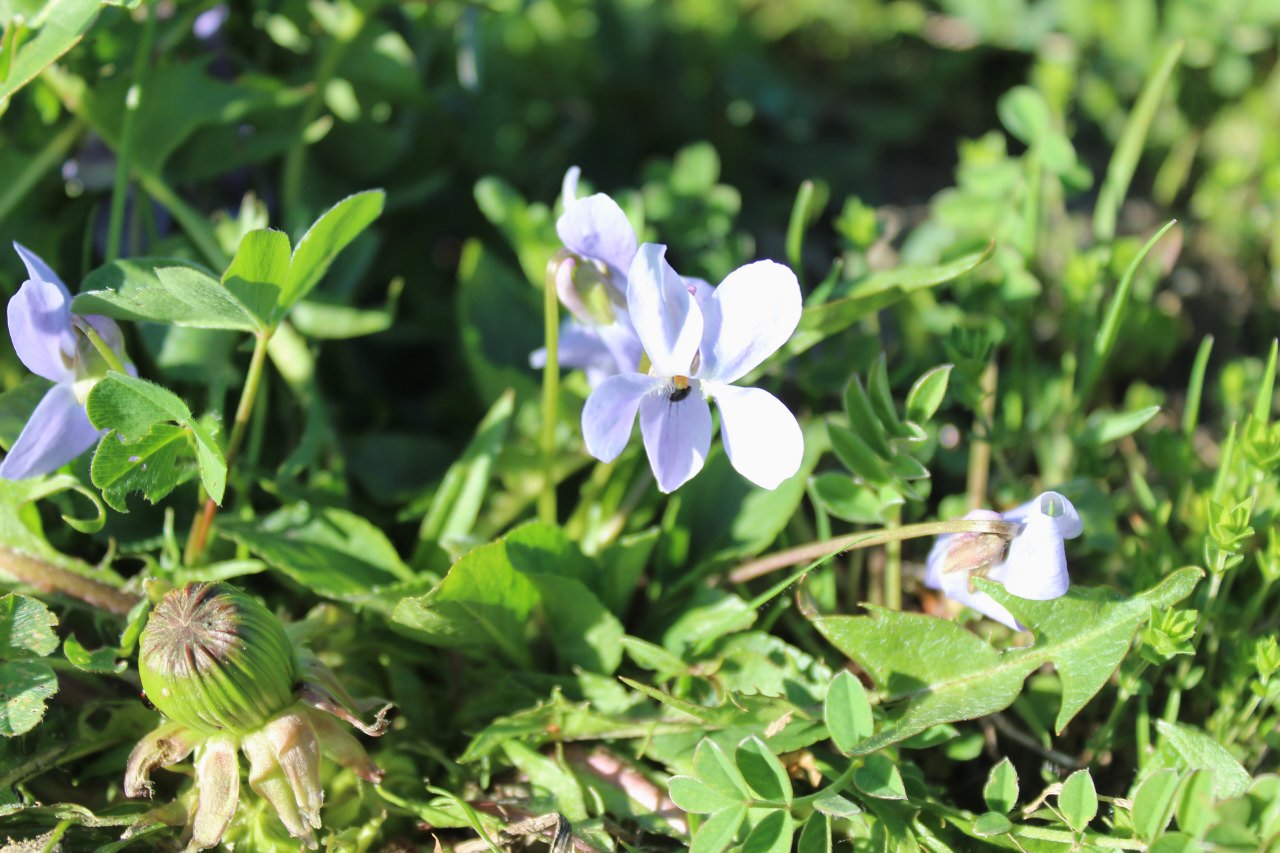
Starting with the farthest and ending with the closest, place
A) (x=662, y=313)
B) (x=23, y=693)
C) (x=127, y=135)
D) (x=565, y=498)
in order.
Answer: (x=565, y=498)
(x=127, y=135)
(x=23, y=693)
(x=662, y=313)

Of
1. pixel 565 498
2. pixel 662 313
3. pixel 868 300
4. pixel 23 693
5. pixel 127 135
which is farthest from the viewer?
pixel 565 498

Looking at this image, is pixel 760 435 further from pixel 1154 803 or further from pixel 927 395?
pixel 1154 803

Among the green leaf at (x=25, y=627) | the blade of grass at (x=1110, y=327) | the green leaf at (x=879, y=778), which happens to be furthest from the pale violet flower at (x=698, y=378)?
the green leaf at (x=25, y=627)

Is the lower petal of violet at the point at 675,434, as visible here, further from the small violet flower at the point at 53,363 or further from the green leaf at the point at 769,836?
the small violet flower at the point at 53,363

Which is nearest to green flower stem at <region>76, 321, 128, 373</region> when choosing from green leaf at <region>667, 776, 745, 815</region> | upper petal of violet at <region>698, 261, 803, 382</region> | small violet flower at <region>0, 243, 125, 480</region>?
small violet flower at <region>0, 243, 125, 480</region>

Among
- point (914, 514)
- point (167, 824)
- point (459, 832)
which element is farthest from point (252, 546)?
point (914, 514)

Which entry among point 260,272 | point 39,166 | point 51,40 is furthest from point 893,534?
point 39,166

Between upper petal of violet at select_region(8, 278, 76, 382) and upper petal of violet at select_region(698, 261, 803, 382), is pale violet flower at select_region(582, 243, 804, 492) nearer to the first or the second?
upper petal of violet at select_region(698, 261, 803, 382)
